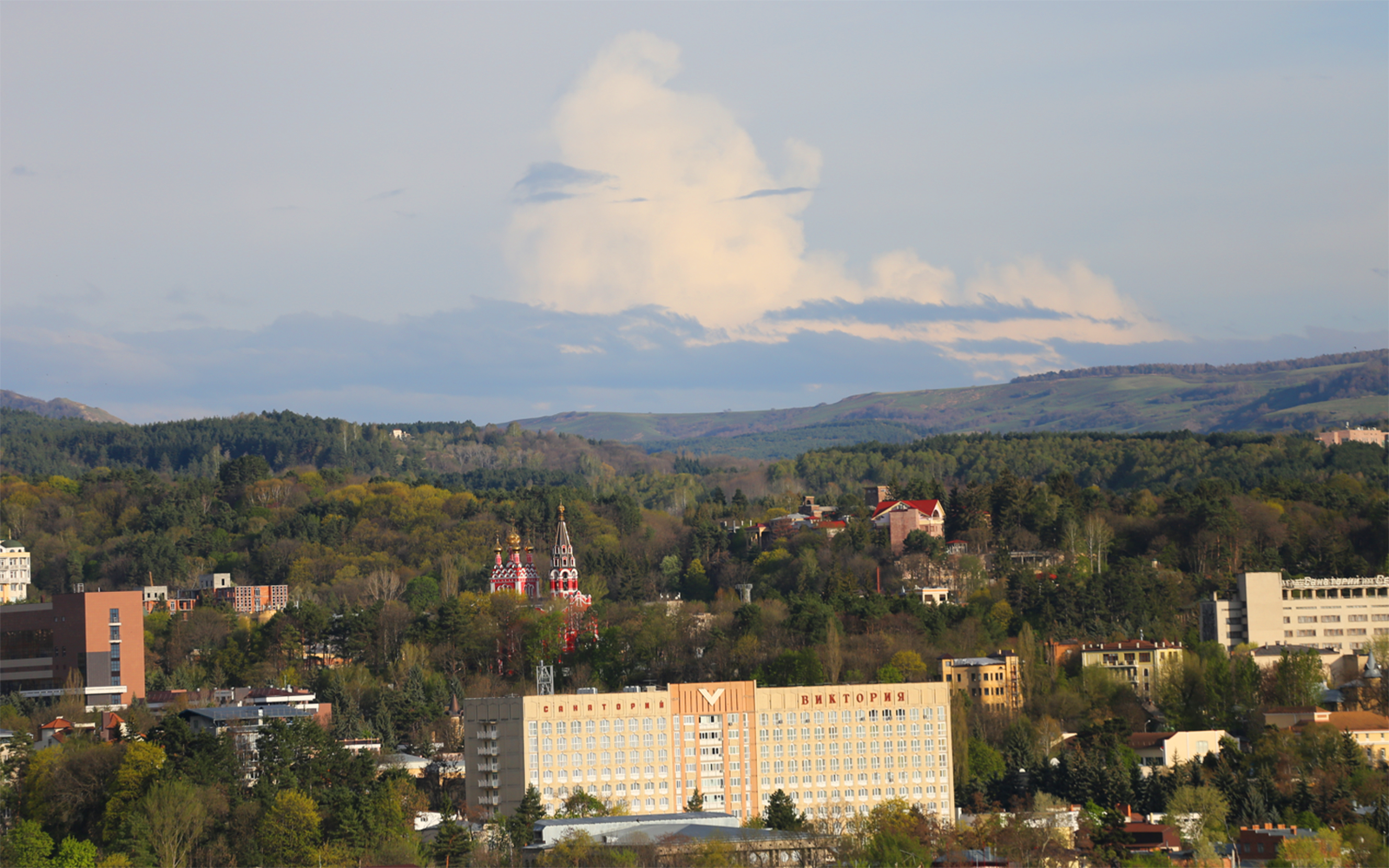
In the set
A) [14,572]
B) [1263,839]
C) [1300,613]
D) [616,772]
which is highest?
[14,572]

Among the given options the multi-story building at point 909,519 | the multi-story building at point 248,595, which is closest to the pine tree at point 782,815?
the multi-story building at point 909,519

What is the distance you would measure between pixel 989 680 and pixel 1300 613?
63.5 ft

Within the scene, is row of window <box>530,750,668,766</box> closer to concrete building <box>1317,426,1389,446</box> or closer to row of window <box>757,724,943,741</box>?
row of window <box>757,724,943,741</box>

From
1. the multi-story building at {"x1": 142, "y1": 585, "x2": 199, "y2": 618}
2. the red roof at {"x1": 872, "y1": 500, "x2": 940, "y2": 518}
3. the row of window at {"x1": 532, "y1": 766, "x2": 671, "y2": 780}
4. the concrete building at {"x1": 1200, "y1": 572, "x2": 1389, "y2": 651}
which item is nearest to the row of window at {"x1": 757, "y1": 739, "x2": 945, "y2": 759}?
the row of window at {"x1": 532, "y1": 766, "x2": 671, "y2": 780}

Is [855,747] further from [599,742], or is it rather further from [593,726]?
[593,726]

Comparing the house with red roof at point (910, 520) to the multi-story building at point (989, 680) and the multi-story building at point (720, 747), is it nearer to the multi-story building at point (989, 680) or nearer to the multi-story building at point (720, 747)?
the multi-story building at point (989, 680)

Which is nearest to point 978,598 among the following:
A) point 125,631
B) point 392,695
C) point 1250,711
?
point 1250,711

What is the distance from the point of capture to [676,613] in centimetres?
11550

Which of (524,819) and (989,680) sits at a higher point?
(989,680)

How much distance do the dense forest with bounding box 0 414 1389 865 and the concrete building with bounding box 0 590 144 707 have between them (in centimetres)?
360

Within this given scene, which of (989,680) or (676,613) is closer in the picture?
(989,680)

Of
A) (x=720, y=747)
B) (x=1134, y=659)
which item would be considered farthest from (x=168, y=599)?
(x=1134, y=659)

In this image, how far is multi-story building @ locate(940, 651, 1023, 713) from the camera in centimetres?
9725

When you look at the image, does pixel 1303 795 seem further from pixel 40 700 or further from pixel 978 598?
pixel 40 700
